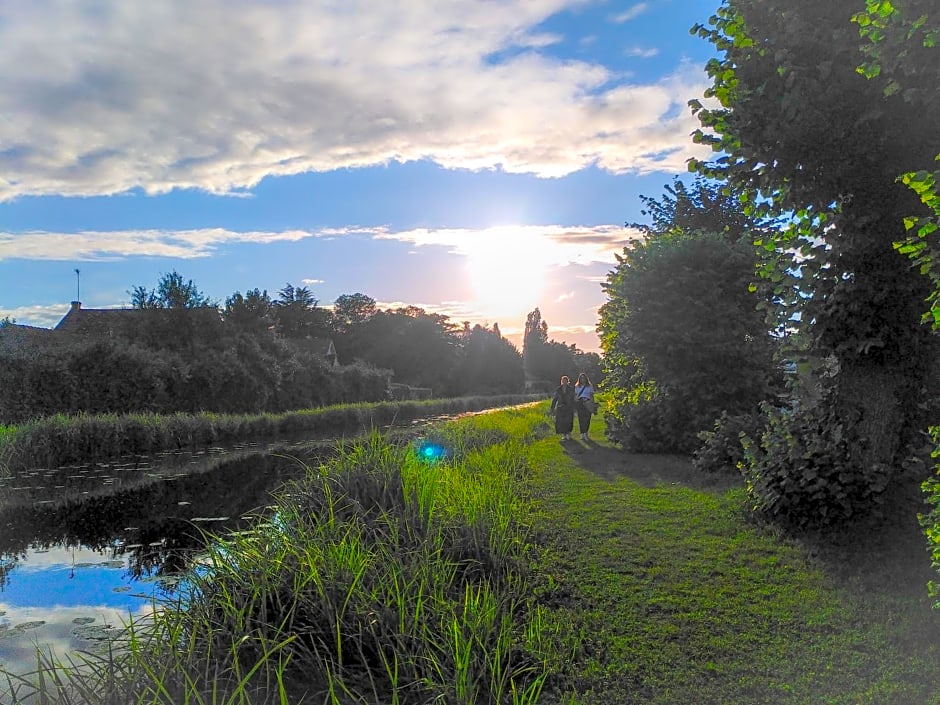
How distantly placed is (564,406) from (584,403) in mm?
992

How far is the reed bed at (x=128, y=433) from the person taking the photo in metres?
13.7

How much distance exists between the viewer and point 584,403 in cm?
1744

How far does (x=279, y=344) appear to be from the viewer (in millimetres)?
31625

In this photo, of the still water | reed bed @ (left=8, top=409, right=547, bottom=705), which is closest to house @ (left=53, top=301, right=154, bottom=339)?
the still water

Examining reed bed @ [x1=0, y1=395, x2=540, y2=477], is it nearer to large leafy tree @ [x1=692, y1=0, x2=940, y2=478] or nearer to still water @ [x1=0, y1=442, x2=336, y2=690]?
still water @ [x1=0, y1=442, x2=336, y2=690]

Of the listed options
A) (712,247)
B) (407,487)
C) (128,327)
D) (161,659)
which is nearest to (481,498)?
(407,487)

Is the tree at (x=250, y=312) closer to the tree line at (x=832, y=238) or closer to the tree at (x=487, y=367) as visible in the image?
the tree line at (x=832, y=238)

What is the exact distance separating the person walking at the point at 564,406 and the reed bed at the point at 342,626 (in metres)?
10.4

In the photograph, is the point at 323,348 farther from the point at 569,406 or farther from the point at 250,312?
the point at 569,406

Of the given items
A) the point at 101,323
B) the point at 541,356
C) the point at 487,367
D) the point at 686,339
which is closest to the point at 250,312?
the point at 101,323

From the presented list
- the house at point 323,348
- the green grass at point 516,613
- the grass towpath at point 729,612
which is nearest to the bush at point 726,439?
the grass towpath at point 729,612

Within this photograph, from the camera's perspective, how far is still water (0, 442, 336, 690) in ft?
16.7

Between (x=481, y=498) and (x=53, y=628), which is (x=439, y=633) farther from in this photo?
(x=53, y=628)

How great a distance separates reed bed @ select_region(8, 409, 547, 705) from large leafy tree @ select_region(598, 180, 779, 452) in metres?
6.90
